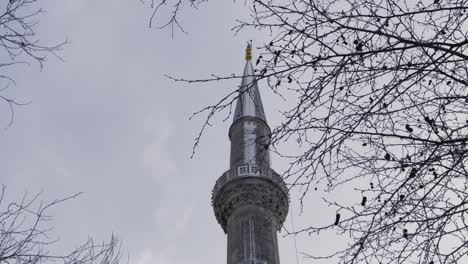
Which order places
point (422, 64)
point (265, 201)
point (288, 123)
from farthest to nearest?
1. point (265, 201)
2. point (288, 123)
3. point (422, 64)

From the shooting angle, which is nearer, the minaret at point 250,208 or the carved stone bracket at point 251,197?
the minaret at point 250,208

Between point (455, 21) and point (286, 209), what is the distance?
13.2 metres

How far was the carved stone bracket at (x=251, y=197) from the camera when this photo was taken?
16.7 m

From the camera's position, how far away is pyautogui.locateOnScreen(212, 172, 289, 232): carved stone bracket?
54.9ft

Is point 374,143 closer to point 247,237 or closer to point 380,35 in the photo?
point 380,35

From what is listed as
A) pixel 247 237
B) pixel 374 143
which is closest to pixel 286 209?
pixel 247 237

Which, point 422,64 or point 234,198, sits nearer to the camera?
point 422,64

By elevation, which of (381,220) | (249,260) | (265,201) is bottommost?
(381,220)

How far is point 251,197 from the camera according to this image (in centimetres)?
1669

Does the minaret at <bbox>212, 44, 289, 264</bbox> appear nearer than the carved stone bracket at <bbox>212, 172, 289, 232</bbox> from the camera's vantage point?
Yes

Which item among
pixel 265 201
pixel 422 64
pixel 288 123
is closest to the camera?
pixel 422 64

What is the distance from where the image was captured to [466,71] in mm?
4633

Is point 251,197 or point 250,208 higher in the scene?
point 251,197

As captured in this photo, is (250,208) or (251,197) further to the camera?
(251,197)
